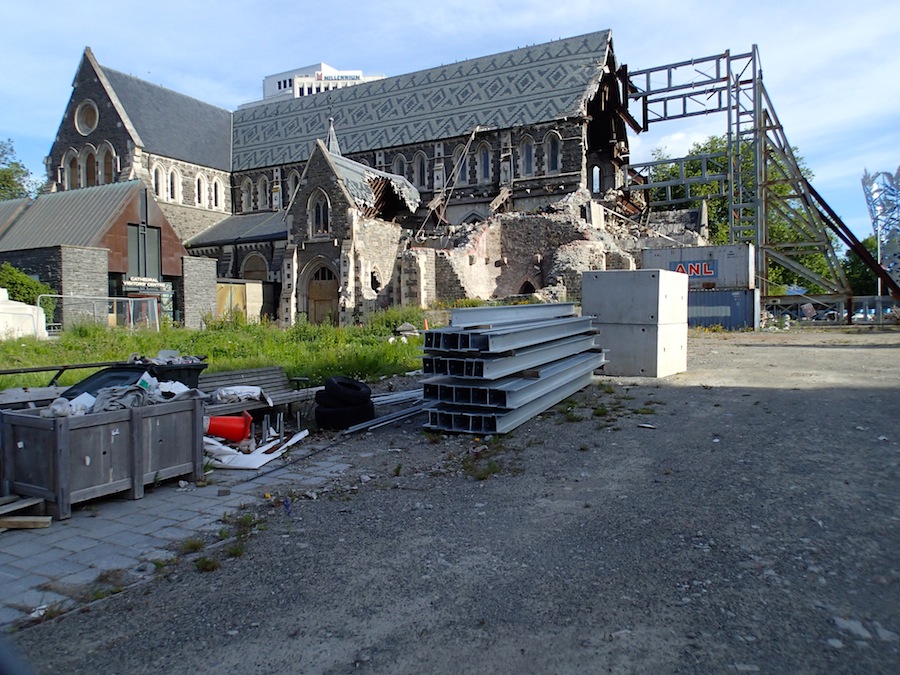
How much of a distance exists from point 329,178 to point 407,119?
11836 millimetres

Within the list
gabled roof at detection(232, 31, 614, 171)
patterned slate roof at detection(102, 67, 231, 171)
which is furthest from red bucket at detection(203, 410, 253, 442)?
patterned slate roof at detection(102, 67, 231, 171)

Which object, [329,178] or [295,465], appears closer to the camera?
[295,465]

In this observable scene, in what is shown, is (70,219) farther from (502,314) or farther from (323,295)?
(502,314)

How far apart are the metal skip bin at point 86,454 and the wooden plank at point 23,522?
14cm

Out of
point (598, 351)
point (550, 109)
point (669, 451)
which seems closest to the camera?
point (669, 451)

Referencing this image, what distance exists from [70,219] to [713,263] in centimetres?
2661

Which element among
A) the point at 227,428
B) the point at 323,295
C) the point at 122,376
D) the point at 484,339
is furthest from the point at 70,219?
the point at 484,339

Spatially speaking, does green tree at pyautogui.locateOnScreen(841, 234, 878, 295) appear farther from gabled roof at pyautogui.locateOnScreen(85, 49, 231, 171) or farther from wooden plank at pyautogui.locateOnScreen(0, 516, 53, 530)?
wooden plank at pyautogui.locateOnScreen(0, 516, 53, 530)

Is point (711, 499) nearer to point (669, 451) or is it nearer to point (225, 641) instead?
point (669, 451)

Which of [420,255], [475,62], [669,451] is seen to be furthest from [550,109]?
[669,451]

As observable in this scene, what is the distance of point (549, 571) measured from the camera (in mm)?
3891

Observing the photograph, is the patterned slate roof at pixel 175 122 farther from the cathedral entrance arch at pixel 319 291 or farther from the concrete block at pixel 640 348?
the concrete block at pixel 640 348

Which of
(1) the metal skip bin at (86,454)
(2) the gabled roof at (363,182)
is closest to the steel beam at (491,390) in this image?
(1) the metal skip bin at (86,454)

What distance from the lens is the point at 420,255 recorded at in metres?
28.7
